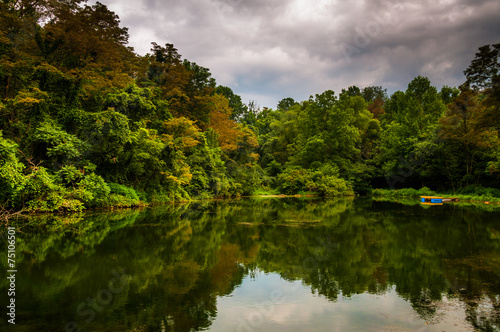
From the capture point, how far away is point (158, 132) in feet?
88.7

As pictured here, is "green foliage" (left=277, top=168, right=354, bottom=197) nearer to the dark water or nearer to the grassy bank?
the grassy bank

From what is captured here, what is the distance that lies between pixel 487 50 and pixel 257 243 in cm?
2082

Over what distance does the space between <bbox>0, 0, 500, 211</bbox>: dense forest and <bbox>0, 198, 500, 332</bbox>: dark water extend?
21.2 ft

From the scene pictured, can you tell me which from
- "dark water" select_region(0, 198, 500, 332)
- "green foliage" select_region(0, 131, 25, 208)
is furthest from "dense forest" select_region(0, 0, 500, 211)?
"dark water" select_region(0, 198, 500, 332)

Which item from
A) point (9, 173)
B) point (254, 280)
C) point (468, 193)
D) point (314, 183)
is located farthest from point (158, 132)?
point (468, 193)

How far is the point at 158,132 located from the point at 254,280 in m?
22.3

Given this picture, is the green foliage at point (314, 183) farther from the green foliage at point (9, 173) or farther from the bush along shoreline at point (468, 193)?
the green foliage at point (9, 173)

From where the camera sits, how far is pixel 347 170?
41406 millimetres

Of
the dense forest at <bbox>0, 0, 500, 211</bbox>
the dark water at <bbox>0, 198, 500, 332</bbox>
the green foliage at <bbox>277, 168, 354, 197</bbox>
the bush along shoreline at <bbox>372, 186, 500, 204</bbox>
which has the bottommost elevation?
the dark water at <bbox>0, 198, 500, 332</bbox>

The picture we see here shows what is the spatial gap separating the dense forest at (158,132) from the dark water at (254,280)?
646 cm

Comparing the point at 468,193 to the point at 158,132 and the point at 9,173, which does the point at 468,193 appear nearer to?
the point at 158,132

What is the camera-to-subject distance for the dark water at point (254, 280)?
15.5 ft

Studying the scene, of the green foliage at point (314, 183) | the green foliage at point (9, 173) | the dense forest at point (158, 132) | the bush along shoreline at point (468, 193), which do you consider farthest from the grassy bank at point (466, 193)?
the green foliage at point (9, 173)

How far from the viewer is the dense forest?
55.2 ft
